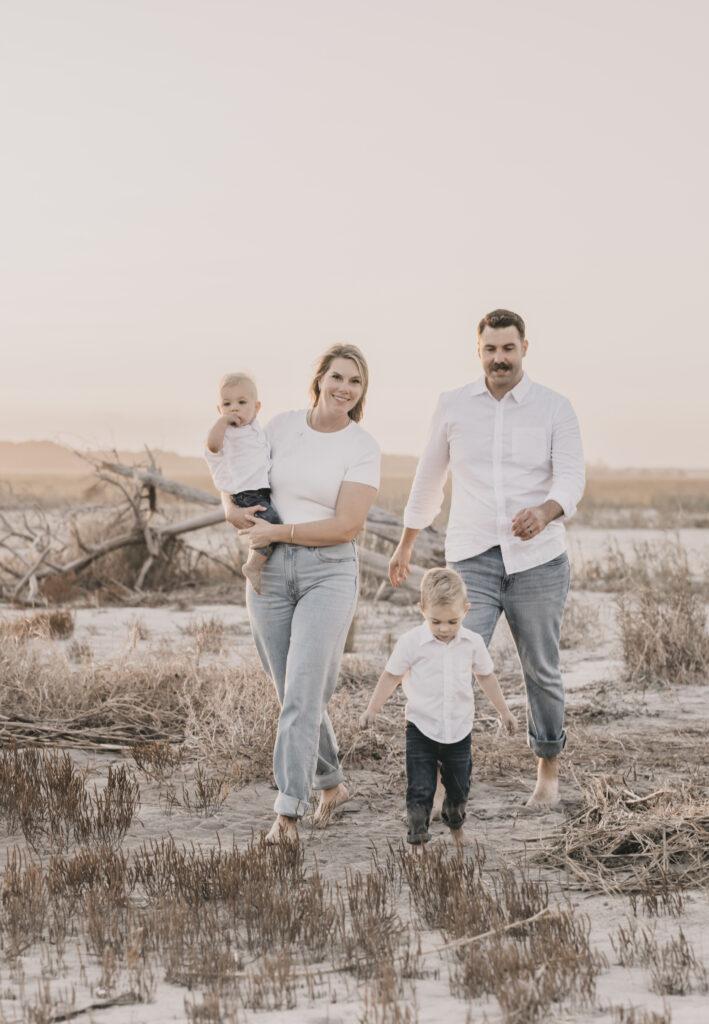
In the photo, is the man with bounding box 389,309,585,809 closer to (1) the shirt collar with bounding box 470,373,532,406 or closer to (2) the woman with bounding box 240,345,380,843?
(1) the shirt collar with bounding box 470,373,532,406

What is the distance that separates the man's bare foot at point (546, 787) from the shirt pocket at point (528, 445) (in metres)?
1.55

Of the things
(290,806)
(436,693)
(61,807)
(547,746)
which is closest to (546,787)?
(547,746)

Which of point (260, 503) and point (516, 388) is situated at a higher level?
point (516, 388)

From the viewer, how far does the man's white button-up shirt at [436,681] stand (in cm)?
460

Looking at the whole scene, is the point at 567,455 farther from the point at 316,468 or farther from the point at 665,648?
the point at 665,648

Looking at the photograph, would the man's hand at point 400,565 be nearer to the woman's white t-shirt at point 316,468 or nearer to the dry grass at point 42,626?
the woman's white t-shirt at point 316,468

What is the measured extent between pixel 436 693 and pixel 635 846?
3.60 feet

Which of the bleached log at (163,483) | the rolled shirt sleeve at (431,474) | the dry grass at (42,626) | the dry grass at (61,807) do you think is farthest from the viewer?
the bleached log at (163,483)

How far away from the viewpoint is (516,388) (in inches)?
198

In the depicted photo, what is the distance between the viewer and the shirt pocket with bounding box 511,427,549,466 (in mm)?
5020

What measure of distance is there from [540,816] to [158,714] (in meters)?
3.04

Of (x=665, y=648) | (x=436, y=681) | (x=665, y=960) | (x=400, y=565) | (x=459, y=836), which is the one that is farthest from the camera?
Result: (x=665, y=648)

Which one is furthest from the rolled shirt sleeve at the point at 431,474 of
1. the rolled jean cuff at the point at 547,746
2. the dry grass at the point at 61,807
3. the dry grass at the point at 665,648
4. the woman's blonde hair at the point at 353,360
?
the dry grass at the point at 665,648

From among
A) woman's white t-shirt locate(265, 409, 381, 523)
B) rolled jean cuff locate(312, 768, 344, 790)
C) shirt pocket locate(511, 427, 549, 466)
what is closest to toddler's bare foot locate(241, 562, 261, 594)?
woman's white t-shirt locate(265, 409, 381, 523)
